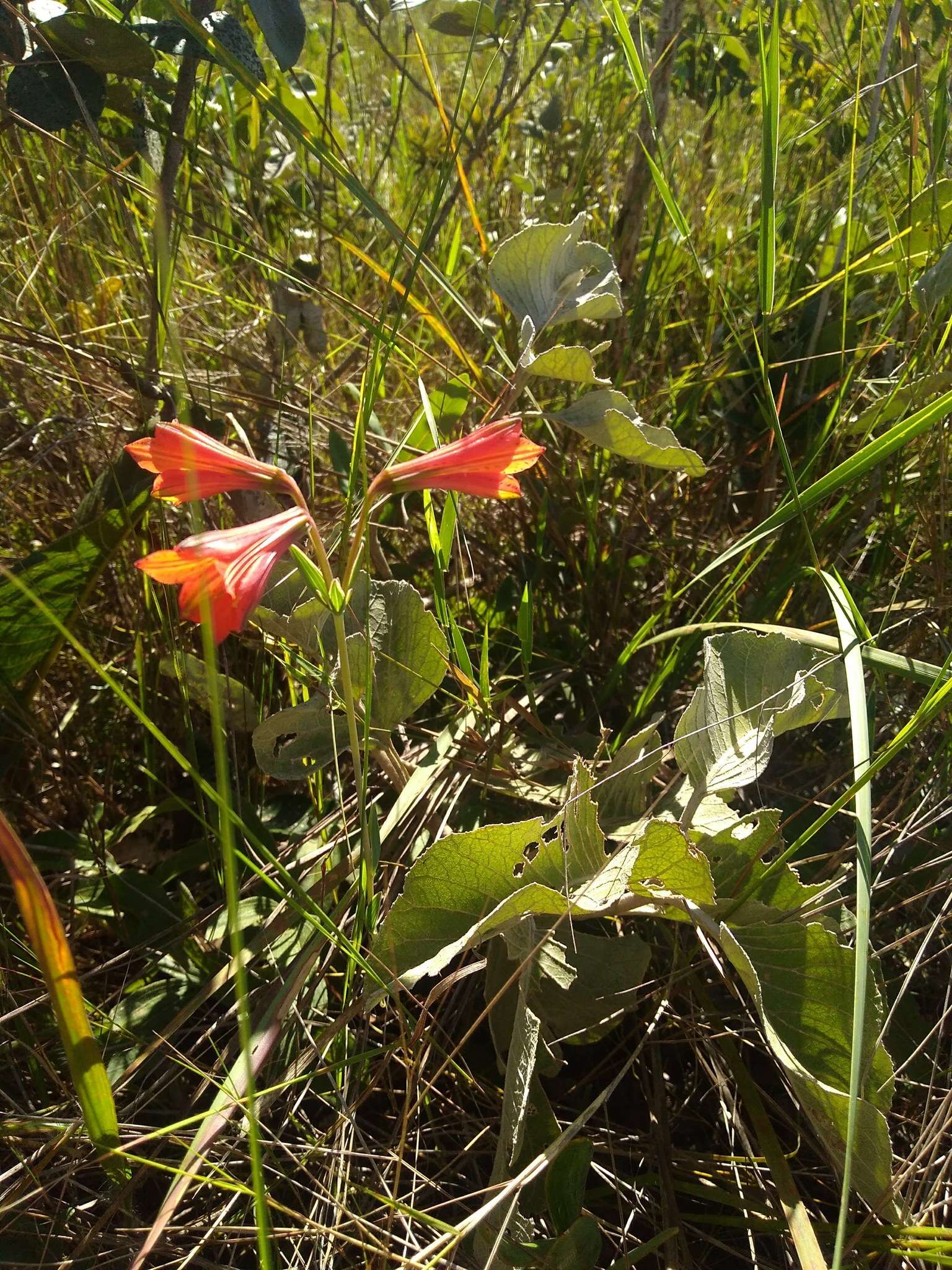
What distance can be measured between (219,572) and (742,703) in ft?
1.73

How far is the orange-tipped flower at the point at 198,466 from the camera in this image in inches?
28.9

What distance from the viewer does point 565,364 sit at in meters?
1.02

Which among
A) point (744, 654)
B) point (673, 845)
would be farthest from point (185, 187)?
point (673, 845)

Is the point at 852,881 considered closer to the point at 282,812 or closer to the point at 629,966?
the point at 629,966

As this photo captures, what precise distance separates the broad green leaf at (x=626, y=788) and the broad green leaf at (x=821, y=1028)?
16 centimetres

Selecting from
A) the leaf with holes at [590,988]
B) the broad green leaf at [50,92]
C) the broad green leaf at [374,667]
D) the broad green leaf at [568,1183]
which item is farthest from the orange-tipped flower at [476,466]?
the broad green leaf at [50,92]

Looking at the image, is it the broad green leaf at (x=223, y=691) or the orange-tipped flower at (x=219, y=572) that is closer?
the orange-tipped flower at (x=219, y=572)

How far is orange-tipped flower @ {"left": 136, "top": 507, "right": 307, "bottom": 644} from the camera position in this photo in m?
0.64

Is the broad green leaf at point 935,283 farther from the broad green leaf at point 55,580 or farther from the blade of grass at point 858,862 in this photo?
the broad green leaf at point 55,580

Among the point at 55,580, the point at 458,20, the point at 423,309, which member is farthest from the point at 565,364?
the point at 458,20

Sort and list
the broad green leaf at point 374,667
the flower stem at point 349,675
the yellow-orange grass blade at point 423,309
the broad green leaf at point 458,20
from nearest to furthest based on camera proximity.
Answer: the flower stem at point 349,675 < the broad green leaf at point 374,667 < the yellow-orange grass blade at point 423,309 < the broad green leaf at point 458,20

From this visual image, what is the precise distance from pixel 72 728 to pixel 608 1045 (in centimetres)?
77

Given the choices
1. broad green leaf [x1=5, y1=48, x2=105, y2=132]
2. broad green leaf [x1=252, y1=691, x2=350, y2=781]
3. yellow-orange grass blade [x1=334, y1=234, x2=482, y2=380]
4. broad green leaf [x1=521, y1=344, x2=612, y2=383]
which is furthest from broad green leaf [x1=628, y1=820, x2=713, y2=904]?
broad green leaf [x1=5, y1=48, x2=105, y2=132]

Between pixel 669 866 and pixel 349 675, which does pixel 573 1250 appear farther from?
pixel 349 675
